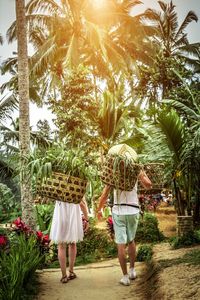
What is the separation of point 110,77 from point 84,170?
49.5 ft

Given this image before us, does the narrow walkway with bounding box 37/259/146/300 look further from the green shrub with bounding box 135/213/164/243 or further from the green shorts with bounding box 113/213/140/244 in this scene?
the green shrub with bounding box 135/213/164/243

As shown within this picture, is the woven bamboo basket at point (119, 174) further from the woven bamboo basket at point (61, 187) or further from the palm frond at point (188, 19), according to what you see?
the palm frond at point (188, 19)

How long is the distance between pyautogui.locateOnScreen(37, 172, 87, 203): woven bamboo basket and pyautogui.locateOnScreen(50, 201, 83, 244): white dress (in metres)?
0.25

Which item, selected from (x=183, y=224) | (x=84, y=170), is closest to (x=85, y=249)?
(x=183, y=224)

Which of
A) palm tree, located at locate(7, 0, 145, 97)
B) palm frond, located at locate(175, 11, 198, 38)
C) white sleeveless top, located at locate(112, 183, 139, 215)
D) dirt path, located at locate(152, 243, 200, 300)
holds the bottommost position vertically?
dirt path, located at locate(152, 243, 200, 300)

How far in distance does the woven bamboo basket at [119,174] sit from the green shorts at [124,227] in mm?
324

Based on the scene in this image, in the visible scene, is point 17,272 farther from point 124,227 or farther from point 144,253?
point 144,253

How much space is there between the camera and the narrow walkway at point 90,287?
3.90 m

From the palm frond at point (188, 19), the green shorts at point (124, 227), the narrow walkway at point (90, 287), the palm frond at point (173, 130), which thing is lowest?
the narrow walkway at point (90, 287)

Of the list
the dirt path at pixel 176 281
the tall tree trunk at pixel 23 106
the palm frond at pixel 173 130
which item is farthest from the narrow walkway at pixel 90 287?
the tall tree trunk at pixel 23 106

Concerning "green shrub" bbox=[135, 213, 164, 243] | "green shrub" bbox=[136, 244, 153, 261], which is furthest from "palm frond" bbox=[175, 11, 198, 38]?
"green shrub" bbox=[136, 244, 153, 261]

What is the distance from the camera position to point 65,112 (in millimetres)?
14008

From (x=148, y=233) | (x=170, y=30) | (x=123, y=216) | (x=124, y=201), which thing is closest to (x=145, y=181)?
(x=124, y=201)

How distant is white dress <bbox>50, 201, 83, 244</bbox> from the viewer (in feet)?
13.9
